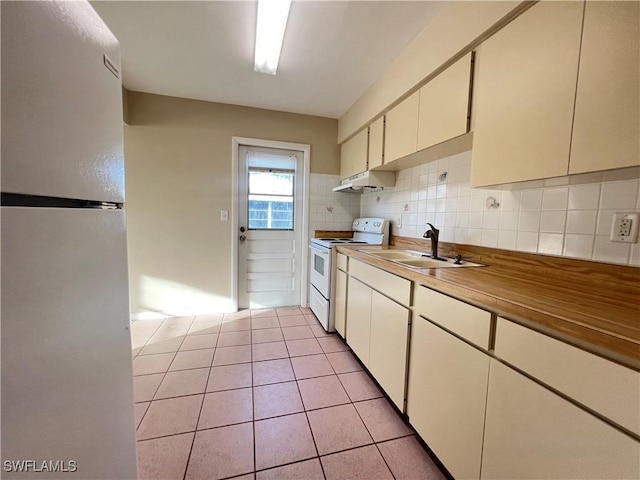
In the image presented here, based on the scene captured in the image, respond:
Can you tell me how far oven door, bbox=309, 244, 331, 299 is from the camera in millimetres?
2508

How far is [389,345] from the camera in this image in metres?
1.51

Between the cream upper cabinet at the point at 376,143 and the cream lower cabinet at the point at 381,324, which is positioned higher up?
the cream upper cabinet at the point at 376,143

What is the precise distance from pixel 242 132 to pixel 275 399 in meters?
2.68

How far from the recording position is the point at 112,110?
0.75 meters

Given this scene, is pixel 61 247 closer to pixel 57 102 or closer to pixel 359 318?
pixel 57 102

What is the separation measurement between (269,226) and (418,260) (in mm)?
1903

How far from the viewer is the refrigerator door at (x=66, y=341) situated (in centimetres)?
45

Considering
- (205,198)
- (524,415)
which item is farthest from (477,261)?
(205,198)

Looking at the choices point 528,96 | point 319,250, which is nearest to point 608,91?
point 528,96

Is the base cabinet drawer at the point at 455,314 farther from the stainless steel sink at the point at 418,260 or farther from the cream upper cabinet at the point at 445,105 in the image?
the cream upper cabinet at the point at 445,105

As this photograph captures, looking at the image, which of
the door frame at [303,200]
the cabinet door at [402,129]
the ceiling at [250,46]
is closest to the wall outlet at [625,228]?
the cabinet door at [402,129]

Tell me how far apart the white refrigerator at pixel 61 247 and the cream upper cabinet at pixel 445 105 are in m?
Answer: 1.57

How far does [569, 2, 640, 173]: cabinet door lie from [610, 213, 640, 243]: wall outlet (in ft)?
1.09

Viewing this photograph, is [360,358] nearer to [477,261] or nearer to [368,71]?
[477,261]
